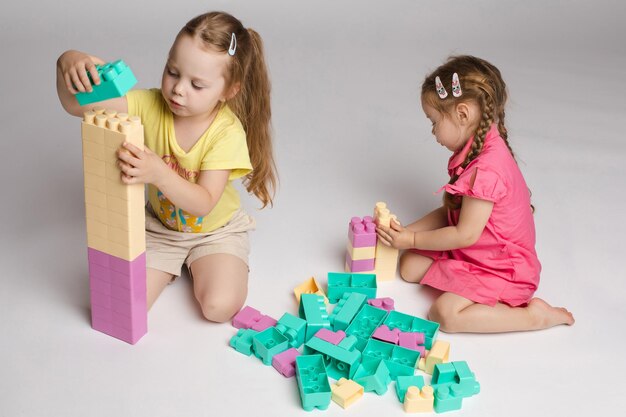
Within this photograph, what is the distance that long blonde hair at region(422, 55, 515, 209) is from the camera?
2057mm

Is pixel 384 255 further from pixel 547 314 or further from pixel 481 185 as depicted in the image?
pixel 547 314

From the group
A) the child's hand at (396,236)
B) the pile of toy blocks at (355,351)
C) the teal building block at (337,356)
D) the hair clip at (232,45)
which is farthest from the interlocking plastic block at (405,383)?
the hair clip at (232,45)

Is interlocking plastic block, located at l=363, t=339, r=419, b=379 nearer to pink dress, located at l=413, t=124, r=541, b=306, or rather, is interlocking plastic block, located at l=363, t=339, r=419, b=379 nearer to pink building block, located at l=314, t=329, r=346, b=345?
pink building block, located at l=314, t=329, r=346, b=345

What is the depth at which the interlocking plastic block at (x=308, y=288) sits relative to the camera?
83.8 inches

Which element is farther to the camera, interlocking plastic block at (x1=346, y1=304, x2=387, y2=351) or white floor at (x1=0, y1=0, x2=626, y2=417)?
interlocking plastic block at (x1=346, y1=304, x2=387, y2=351)

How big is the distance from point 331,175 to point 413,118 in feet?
1.80

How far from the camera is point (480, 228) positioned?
6.83 feet

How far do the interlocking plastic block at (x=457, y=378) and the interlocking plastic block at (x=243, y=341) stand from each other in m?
0.42

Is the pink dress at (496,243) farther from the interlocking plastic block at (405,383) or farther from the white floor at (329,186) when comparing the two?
the interlocking plastic block at (405,383)

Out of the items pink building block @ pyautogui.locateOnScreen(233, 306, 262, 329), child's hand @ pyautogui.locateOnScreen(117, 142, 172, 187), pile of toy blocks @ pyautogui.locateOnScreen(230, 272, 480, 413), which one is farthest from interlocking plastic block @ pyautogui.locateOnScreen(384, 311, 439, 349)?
child's hand @ pyautogui.locateOnScreen(117, 142, 172, 187)

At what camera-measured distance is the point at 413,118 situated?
308cm

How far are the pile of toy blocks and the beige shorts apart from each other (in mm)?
220

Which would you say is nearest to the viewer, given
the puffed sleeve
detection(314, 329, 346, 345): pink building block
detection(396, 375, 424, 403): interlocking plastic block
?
detection(396, 375, 424, 403): interlocking plastic block

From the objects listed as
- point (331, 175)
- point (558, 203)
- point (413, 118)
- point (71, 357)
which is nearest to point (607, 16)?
point (413, 118)
